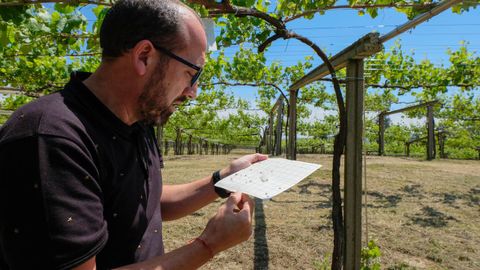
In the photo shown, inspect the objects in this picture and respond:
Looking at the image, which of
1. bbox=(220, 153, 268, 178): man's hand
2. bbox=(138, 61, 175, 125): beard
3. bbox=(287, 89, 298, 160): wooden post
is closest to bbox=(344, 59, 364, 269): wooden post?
bbox=(220, 153, 268, 178): man's hand

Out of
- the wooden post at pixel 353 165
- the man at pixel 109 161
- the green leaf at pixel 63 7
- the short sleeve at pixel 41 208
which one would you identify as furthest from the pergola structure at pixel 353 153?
the green leaf at pixel 63 7

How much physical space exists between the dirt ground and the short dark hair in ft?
7.72

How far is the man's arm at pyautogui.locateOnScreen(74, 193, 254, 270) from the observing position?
0.96 meters

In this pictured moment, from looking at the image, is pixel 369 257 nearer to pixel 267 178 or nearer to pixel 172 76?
pixel 267 178

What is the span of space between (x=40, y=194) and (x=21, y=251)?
0.12 meters

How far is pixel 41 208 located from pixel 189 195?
→ 2.90ft

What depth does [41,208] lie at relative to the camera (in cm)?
70

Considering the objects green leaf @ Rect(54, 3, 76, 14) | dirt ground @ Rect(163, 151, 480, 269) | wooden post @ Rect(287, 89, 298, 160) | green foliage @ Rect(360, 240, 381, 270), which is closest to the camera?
green foliage @ Rect(360, 240, 381, 270)

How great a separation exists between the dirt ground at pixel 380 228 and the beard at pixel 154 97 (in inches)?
85.6

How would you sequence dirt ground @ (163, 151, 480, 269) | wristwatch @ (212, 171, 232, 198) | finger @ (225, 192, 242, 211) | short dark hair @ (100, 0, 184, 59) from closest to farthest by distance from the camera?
short dark hair @ (100, 0, 184, 59), finger @ (225, 192, 242, 211), wristwatch @ (212, 171, 232, 198), dirt ground @ (163, 151, 480, 269)

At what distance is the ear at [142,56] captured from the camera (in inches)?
37.8

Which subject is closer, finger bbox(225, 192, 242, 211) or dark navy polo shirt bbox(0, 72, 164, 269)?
dark navy polo shirt bbox(0, 72, 164, 269)

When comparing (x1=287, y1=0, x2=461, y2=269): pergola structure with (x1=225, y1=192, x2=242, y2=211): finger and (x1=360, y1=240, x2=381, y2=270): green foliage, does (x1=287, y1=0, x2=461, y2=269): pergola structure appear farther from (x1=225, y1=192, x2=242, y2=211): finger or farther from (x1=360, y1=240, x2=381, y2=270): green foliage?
(x1=225, y1=192, x2=242, y2=211): finger

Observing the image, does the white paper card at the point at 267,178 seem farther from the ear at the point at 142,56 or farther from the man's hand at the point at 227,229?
the ear at the point at 142,56
